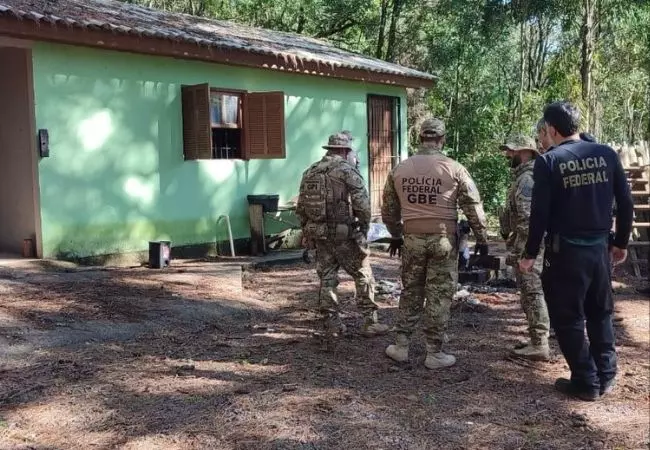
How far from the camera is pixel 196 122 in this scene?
33.1 feet

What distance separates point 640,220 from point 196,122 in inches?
257

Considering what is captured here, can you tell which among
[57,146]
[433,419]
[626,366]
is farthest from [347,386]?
[57,146]

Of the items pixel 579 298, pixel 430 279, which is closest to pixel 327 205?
pixel 430 279

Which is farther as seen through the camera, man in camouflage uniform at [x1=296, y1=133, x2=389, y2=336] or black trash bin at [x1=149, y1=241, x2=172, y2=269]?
black trash bin at [x1=149, y1=241, x2=172, y2=269]

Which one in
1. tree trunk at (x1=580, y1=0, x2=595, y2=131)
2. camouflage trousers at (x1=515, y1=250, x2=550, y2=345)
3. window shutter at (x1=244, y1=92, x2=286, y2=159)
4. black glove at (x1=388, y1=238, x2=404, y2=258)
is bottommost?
camouflage trousers at (x1=515, y1=250, x2=550, y2=345)

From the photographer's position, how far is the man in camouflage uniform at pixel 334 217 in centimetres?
562

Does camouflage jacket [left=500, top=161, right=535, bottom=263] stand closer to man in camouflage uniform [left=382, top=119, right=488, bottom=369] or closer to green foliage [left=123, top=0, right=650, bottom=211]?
man in camouflage uniform [left=382, top=119, right=488, bottom=369]

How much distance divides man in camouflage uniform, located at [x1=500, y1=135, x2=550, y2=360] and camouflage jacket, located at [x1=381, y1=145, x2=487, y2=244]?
302 millimetres

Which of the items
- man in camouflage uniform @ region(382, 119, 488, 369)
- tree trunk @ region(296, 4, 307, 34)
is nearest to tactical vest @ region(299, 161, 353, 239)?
man in camouflage uniform @ region(382, 119, 488, 369)

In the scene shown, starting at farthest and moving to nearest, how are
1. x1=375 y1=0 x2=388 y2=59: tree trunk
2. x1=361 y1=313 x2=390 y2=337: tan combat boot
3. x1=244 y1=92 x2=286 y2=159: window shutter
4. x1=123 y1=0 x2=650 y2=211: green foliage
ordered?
x1=375 y1=0 x2=388 y2=59: tree trunk → x1=123 y1=0 x2=650 y2=211: green foliage → x1=244 y1=92 x2=286 y2=159: window shutter → x1=361 y1=313 x2=390 y2=337: tan combat boot

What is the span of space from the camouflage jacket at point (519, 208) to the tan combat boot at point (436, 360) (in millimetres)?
952

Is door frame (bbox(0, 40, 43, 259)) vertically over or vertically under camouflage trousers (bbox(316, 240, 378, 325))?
over

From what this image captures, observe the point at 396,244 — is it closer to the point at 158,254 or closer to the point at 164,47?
the point at 158,254

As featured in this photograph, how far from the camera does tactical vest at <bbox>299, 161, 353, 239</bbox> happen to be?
562 cm
